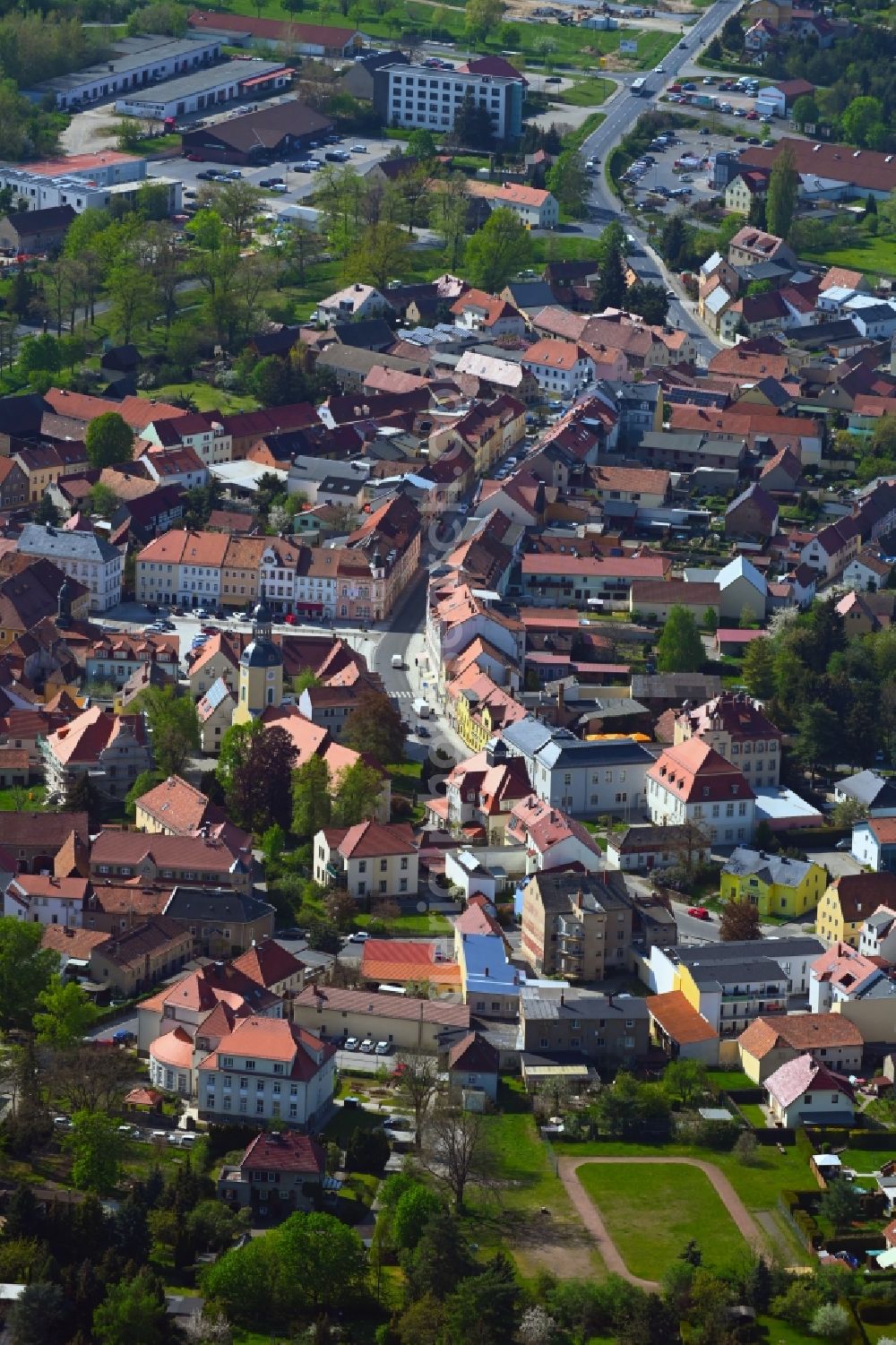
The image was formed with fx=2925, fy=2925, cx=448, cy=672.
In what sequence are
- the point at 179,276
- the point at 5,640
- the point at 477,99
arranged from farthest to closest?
the point at 477,99 < the point at 179,276 < the point at 5,640

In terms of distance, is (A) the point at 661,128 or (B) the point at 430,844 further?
(A) the point at 661,128

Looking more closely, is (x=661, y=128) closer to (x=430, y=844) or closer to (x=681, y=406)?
(x=681, y=406)

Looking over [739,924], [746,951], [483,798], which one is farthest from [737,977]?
[483,798]

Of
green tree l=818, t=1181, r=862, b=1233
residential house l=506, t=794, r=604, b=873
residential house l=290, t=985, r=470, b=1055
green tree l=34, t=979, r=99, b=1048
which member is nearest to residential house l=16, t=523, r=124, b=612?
residential house l=506, t=794, r=604, b=873

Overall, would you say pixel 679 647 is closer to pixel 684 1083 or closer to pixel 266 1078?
pixel 684 1083

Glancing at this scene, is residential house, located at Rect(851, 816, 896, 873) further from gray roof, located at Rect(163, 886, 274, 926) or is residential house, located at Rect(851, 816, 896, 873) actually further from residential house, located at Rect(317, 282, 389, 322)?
residential house, located at Rect(317, 282, 389, 322)

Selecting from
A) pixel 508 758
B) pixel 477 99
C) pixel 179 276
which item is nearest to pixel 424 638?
pixel 508 758
